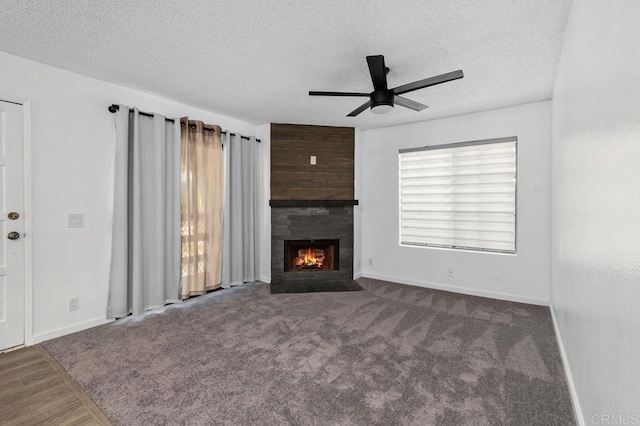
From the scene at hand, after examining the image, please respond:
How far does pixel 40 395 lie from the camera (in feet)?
6.13

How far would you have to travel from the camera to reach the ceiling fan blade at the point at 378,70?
2100mm

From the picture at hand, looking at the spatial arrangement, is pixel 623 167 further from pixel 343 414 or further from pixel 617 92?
pixel 343 414

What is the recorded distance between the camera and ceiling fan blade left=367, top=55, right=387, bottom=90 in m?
2.10

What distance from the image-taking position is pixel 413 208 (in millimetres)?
4535

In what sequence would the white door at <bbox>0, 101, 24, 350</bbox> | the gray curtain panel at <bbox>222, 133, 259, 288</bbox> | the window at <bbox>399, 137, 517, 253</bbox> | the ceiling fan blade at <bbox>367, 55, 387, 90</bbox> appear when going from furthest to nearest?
the gray curtain panel at <bbox>222, 133, 259, 288</bbox>, the window at <bbox>399, 137, 517, 253</bbox>, the white door at <bbox>0, 101, 24, 350</bbox>, the ceiling fan blade at <bbox>367, 55, 387, 90</bbox>

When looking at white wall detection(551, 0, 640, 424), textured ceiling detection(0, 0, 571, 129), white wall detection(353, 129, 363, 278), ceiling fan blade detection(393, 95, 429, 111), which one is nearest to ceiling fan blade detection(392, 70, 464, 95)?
ceiling fan blade detection(393, 95, 429, 111)

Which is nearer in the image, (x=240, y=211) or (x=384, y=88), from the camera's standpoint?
(x=384, y=88)

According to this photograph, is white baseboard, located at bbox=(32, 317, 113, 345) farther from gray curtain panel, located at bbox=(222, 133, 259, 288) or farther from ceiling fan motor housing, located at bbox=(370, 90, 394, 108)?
ceiling fan motor housing, located at bbox=(370, 90, 394, 108)

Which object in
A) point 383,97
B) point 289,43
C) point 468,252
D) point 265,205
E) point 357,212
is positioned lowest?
point 468,252

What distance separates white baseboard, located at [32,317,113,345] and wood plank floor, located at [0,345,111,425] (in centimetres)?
23

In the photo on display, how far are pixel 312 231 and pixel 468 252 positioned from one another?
2341 mm

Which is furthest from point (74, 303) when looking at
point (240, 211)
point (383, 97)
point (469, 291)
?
point (469, 291)
